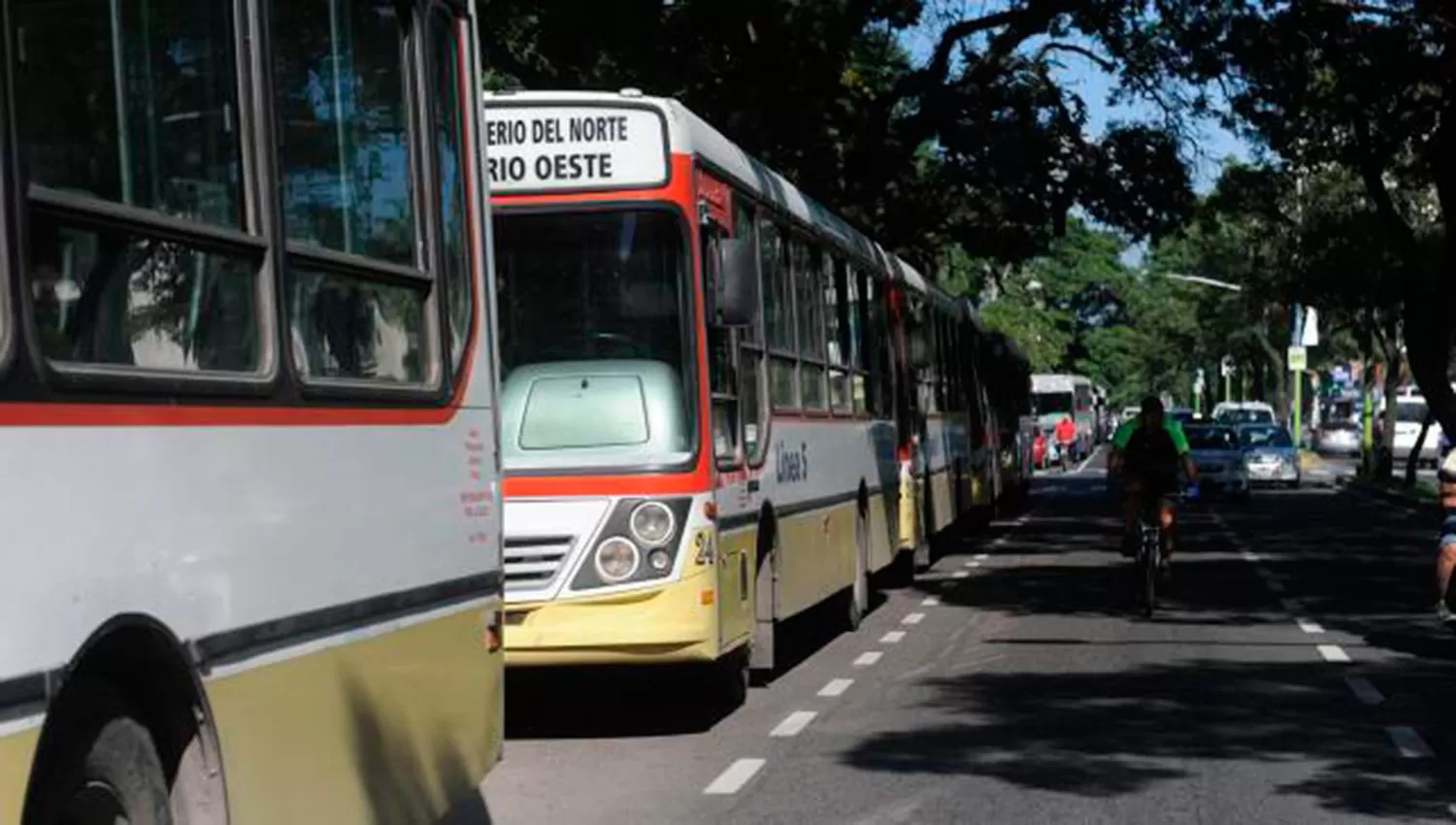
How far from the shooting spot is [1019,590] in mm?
20828

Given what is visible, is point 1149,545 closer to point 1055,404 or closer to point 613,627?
point 613,627

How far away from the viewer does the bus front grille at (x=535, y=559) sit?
10.8 m

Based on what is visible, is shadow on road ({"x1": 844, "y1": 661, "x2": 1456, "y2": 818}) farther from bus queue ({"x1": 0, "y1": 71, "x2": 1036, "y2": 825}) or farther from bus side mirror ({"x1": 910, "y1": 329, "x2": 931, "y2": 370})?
bus side mirror ({"x1": 910, "y1": 329, "x2": 931, "y2": 370})

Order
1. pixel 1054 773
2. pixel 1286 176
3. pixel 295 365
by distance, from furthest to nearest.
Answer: pixel 1286 176, pixel 1054 773, pixel 295 365

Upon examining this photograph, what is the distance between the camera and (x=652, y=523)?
10766 millimetres

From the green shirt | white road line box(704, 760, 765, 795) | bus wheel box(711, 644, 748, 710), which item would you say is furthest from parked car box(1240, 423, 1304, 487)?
A: white road line box(704, 760, 765, 795)

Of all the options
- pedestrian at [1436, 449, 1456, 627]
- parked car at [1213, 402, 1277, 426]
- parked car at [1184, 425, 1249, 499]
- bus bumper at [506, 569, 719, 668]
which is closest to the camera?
bus bumper at [506, 569, 719, 668]

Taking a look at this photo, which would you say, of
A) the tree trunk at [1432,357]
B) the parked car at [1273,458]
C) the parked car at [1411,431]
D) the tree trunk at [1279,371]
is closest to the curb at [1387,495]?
the parked car at [1273,458]

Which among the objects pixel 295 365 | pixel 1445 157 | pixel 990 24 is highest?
pixel 990 24

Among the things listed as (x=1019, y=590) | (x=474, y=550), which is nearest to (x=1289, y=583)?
(x=1019, y=590)

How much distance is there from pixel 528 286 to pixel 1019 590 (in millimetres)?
10753

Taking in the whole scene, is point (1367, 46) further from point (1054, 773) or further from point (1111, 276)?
point (1111, 276)

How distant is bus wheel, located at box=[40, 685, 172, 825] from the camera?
13.3 ft

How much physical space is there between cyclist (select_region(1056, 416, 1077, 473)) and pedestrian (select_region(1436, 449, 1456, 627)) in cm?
5626
